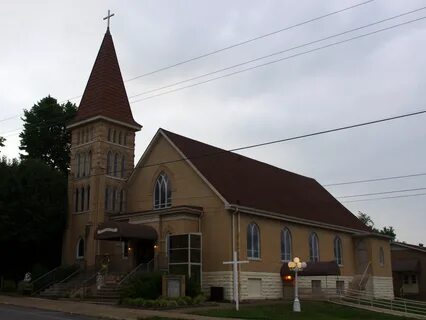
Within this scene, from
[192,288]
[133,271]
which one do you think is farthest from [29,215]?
[192,288]

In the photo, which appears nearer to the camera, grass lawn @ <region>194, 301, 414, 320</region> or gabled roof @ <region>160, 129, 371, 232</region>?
grass lawn @ <region>194, 301, 414, 320</region>

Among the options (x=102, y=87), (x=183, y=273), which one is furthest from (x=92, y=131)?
(x=183, y=273)

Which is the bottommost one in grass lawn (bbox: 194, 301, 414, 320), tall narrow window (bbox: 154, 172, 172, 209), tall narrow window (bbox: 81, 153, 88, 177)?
grass lawn (bbox: 194, 301, 414, 320)

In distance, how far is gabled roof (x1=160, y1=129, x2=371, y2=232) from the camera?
37656mm

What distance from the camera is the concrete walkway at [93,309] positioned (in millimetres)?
24375

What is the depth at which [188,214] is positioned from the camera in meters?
35.4

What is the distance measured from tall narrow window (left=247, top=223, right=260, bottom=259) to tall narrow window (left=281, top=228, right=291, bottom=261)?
3024mm

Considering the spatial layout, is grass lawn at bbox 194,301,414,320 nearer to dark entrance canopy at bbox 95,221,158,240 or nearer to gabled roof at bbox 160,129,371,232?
gabled roof at bbox 160,129,371,232

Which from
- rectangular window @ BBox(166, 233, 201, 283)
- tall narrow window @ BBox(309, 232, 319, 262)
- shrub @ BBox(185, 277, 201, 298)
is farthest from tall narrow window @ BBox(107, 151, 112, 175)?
tall narrow window @ BBox(309, 232, 319, 262)

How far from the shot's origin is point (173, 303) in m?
29.0

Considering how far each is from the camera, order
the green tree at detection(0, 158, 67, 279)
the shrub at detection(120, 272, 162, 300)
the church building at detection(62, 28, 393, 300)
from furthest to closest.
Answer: the green tree at detection(0, 158, 67, 279)
the church building at detection(62, 28, 393, 300)
the shrub at detection(120, 272, 162, 300)

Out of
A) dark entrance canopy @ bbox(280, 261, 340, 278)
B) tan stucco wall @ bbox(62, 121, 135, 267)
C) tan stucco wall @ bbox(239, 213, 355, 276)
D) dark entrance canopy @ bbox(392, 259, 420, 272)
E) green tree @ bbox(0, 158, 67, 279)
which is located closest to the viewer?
tan stucco wall @ bbox(239, 213, 355, 276)

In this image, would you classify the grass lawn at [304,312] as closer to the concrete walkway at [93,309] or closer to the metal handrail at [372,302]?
the concrete walkway at [93,309]

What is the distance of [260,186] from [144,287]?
47.3 ft
